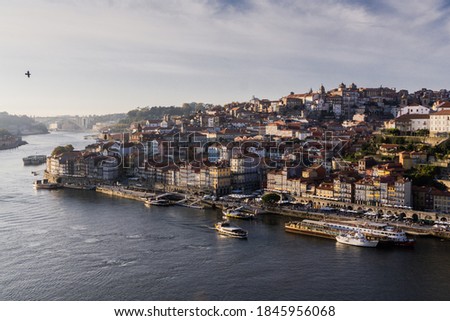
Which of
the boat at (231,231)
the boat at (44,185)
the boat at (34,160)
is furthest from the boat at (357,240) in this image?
the boat at (34,160)

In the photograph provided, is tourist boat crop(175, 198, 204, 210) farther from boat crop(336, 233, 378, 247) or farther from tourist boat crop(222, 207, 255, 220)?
boat crop(336, 233, 378, 247)

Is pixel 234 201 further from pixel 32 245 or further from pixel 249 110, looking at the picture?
pixel 249 110

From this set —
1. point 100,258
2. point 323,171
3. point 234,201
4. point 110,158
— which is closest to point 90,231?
point 100,258

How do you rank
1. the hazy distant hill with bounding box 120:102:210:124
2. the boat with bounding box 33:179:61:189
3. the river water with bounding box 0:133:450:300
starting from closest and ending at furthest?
the river water with bounding box 0:133:450:300
the boat with bounding box 33:179:61:189
the hazy distant hill with bounding box 120:102:210:124

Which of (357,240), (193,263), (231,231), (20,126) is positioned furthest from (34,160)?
(20,126)

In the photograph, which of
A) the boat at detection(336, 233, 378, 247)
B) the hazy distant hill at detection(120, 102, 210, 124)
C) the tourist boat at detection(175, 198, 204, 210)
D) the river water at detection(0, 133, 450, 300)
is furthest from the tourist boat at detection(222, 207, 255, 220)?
the hazy distant hill at detection(120, 102, 210, 124)

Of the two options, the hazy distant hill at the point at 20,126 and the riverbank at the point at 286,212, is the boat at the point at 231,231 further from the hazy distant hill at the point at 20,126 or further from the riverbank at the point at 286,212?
the hazy distant hill at the point at 20,126
